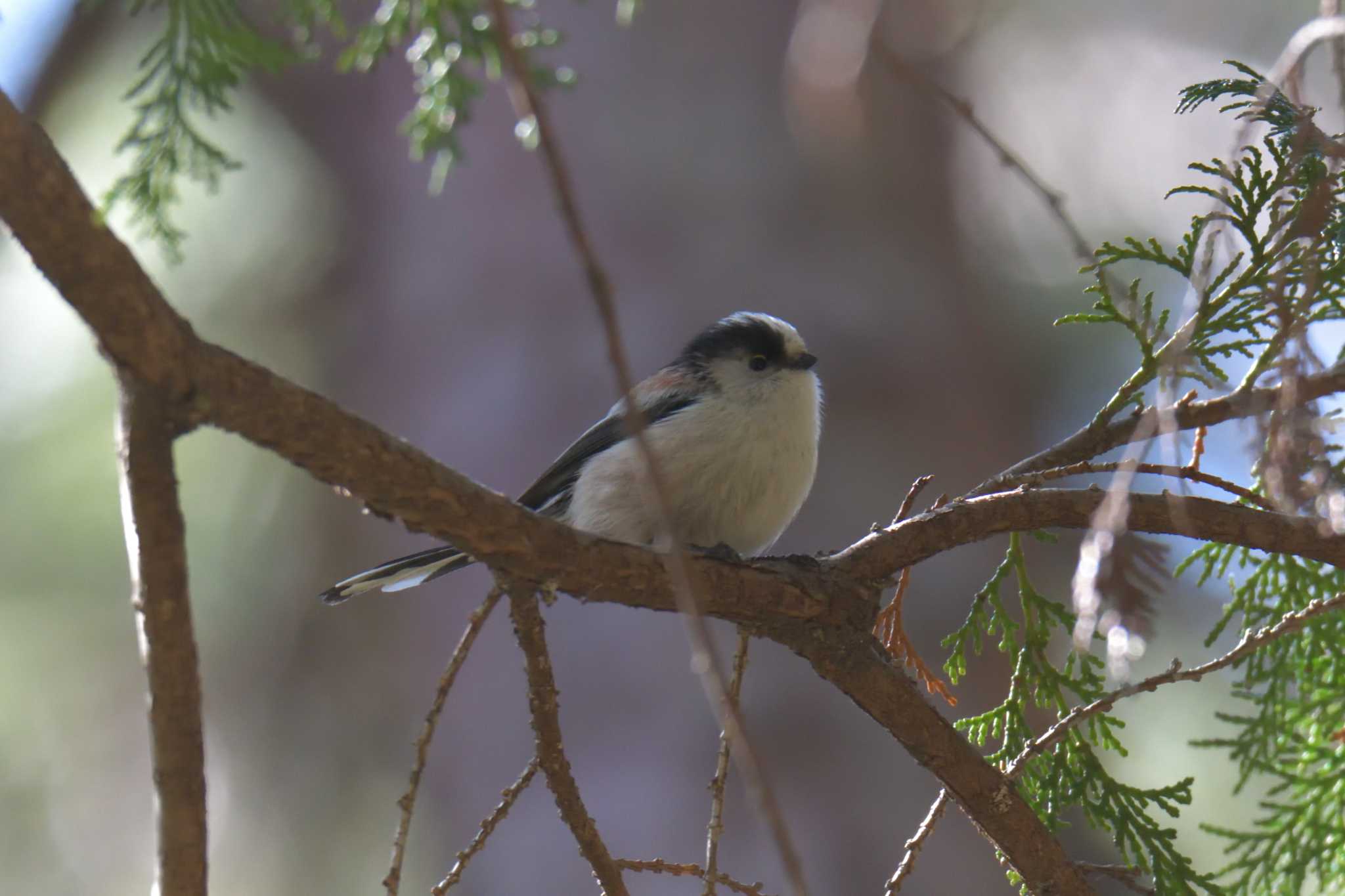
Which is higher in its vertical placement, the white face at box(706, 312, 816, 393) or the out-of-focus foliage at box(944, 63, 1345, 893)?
the white face at box(706, 312, 816, 393)

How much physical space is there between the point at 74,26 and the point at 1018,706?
5.61m

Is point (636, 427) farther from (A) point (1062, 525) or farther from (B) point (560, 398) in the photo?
(B) point (560, 398)

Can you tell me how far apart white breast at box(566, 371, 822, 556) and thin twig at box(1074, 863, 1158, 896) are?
4.22 ft

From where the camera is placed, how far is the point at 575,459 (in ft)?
11.5

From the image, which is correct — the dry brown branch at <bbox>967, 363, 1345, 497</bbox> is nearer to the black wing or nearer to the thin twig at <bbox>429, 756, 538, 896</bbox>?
the thin twig at <bbox>429, 756, 538, 896</bbox>

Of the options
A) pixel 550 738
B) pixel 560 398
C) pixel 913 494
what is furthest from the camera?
pixel 560 398

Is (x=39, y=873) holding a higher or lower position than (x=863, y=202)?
lower

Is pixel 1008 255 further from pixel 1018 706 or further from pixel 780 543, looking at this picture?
pixel 1018 706

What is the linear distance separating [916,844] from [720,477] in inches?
50.3

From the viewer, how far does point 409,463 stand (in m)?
1.56

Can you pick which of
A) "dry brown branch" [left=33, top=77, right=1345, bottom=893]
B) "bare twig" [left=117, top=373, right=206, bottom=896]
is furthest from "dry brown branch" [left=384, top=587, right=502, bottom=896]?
"bare twig" [left=117, top=373, right=206, bottom=896]

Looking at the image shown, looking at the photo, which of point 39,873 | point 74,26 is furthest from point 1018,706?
point 39,873

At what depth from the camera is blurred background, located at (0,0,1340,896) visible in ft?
14.8


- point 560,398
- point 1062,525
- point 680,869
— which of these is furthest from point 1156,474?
point 560,398
